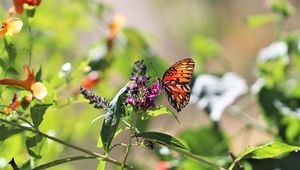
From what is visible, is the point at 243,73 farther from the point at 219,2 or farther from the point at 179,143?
the point at 179,143

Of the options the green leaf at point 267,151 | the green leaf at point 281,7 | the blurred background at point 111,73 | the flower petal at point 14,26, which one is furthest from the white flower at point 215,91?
the flower petal at point 14,26

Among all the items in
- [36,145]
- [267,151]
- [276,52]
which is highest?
[276,52]

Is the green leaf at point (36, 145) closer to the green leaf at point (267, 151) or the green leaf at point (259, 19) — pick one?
the green leaf at point (267, 151)

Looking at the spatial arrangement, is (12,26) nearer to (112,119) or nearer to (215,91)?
(112,119)

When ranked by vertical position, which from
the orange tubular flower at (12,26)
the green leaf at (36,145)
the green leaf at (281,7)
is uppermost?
the green leaf at (281,7)

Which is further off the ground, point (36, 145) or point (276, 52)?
point (276, 52)

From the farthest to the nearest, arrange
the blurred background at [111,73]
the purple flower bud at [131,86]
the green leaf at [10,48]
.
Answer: the blurred background at [111,73]
the green leaf at [10,48]
the purple flower bud at [131,86]

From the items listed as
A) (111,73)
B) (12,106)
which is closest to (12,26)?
(12,106)
